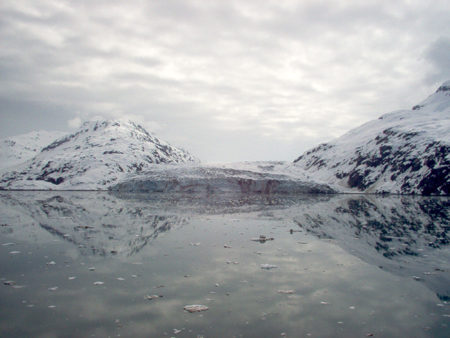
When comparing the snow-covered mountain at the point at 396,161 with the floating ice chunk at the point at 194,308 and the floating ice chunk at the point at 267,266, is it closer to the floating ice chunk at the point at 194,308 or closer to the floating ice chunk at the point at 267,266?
the floating ice chunk at the point at 267,266

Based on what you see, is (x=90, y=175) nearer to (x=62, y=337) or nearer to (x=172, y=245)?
(x=172, y=245)

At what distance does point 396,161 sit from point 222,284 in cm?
8102

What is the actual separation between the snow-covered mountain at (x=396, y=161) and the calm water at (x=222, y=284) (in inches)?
2371

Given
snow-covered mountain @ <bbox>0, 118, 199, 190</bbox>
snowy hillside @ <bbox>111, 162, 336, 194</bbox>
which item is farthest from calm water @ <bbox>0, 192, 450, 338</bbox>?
snow-covered mountain @ <bbox>0, 118, 199, 190</bbox>

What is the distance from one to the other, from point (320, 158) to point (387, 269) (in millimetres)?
107705

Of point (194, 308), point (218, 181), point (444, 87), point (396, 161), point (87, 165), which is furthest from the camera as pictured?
point (444, 87)

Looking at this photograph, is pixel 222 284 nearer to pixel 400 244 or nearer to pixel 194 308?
pixel 194 308

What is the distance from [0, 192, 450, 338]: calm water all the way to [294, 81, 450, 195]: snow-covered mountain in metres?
60.2

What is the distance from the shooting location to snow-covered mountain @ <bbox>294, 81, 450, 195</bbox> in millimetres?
64625

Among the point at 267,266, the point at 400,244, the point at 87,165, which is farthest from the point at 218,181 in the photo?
the point at 267,266

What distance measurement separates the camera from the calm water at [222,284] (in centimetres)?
567

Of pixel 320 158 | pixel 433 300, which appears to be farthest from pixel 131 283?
pixel 320 158

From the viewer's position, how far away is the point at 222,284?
7812mm

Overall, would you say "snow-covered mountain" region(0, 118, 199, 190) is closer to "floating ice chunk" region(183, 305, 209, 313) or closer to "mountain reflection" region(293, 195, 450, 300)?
"mountain reflection" region(293, 195, 450, 300)
